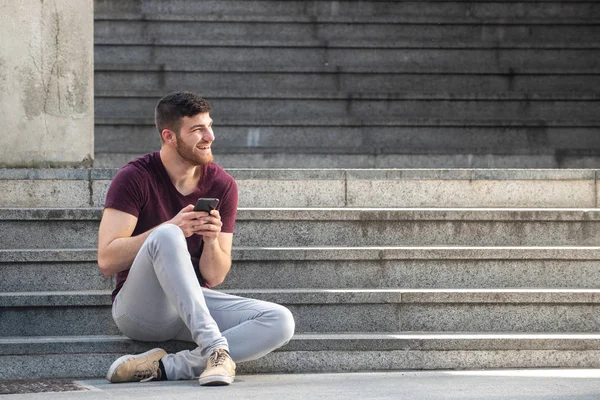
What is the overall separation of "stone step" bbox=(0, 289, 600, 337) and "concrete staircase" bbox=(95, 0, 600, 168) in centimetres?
420

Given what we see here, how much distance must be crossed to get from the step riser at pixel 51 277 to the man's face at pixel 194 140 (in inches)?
45.1

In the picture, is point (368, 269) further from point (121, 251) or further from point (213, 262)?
point (121, 251)

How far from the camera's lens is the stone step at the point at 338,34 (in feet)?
36.7

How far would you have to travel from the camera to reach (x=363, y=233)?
691 cm

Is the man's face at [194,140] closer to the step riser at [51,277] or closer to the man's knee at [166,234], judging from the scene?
the man's knee at [166,234]

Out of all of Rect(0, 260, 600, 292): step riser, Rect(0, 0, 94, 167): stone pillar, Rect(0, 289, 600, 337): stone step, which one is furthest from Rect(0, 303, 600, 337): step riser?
Rect(0, 0, 94, 167): stone pillar

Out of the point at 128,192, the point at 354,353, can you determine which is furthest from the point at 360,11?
the point at 128,192

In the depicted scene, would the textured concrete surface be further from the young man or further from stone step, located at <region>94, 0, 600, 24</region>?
stone step, located at <region>94, 0, 600, 24</region>

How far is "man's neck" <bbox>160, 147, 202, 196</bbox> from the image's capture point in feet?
18.6

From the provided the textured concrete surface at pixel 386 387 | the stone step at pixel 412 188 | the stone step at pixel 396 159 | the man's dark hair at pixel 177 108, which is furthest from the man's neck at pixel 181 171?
the stone step at pixel 396 159

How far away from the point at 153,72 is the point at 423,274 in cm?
510

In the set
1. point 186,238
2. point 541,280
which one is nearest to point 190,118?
point 186,238

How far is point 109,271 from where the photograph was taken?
18.2 ft

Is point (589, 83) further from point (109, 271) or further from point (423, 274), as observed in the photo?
point (109, 271)
